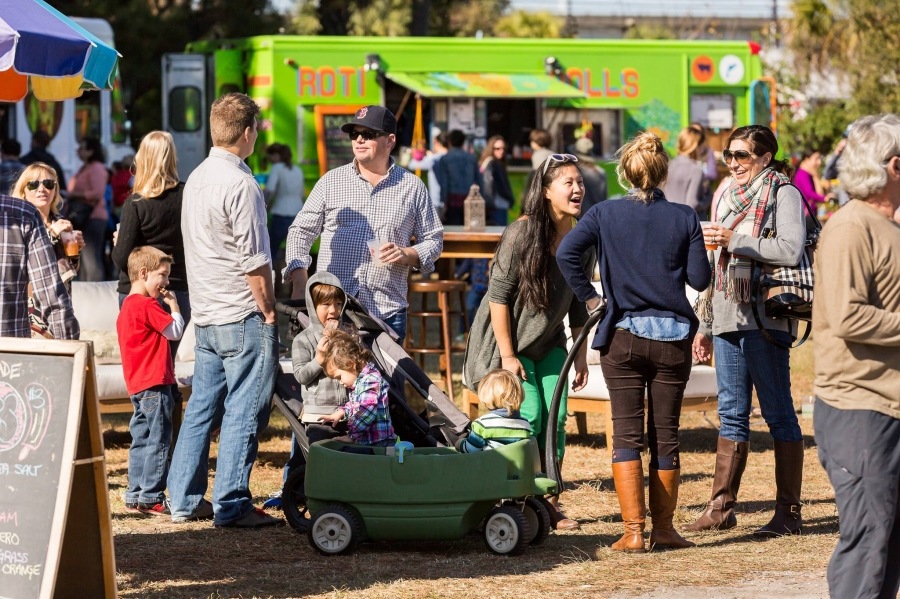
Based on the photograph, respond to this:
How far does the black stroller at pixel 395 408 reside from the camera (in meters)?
6.07

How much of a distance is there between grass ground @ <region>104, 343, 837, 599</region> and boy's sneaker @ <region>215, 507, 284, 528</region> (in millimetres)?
52

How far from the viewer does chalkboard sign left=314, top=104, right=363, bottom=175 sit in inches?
659

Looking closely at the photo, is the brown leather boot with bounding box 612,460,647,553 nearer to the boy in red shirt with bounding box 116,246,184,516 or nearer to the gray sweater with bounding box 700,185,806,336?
the gray sweater with bounding box 700,185,806,336

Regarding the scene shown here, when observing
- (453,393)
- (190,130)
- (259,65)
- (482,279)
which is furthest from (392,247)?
(190,130)

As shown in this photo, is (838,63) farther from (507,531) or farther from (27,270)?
(27,270)

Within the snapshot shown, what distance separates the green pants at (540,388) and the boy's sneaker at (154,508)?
1881 millimetres

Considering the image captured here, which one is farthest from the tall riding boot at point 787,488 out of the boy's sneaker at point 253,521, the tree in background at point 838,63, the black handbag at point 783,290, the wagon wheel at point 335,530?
the tree in background at point 838,63

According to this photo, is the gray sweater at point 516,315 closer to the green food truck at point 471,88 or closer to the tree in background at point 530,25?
the green food truck at point 471,88

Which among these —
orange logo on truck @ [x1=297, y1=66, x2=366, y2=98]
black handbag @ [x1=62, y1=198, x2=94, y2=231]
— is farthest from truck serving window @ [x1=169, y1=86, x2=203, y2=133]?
black handbag @ [x1=62, y1=198, x2=94, y2=231]

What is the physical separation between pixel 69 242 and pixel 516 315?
101 inches

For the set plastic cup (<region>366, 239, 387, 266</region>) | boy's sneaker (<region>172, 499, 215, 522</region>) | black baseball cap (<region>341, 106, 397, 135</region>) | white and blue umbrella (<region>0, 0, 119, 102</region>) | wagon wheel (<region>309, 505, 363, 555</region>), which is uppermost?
white and blue umbrella (<region>0, 0, 119, 102</region>)

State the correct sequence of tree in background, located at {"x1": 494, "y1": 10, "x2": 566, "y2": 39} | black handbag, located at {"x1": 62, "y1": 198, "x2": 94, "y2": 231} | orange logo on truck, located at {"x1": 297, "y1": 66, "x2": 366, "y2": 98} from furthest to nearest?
tree in background, located at {"x1": 494, "y1": 10, "x2": 566, "y2": 39}
orange logo on truck, located at {"x1": 297, "y1": 66, "x2": 366, "y2": 98}
black handbag, located at {"x1": 62, "y1": 198, "x2": 94, "y2": 231}

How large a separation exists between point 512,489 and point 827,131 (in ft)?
79.4

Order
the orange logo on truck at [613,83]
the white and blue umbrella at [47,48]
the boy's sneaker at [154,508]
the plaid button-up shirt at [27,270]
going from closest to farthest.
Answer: the plaid button-up shirt at [27,270] < the white and blue umbrella at [47,48] < the boy's sneaker at [154,508] < the orange logo on truck at [613,83]
